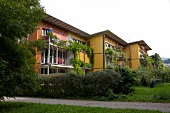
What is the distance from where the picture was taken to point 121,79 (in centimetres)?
1454

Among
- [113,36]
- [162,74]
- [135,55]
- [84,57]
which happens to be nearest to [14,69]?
[84,57]

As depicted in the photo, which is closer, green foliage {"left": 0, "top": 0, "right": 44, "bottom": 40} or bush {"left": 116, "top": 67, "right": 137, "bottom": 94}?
green foliage {"left": 0, "top": 0, "right": 44, "bottom": 40}

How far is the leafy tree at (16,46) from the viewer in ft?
26.9

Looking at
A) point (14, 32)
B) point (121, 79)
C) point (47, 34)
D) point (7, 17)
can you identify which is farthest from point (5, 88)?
point (47, 34)

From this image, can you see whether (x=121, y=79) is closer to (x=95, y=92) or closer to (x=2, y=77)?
(x=95, y=92)

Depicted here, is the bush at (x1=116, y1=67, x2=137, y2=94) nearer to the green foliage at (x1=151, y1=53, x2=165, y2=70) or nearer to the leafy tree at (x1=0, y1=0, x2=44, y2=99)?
the leafy tree at (x1=0, y1=0, x2=44, y2=99)

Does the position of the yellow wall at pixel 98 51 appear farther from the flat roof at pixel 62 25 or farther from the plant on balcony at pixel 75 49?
the plant on balcony at pixel 75 49

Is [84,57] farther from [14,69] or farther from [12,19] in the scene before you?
[12,19]

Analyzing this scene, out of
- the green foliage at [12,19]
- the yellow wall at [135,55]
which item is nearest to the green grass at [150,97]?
the green foliage at [12,19]

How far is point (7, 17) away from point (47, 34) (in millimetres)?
17427

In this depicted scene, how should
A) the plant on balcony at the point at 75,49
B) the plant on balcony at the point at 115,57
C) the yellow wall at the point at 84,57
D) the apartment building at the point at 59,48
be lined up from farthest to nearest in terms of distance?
the plant on balcony at the point at 115,57 → the yellow wall at the point at 84,57 → the plant on balcony at the point at 75,49 → the apartment building at the point at 59,48

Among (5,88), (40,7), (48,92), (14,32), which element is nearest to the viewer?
(14,32)

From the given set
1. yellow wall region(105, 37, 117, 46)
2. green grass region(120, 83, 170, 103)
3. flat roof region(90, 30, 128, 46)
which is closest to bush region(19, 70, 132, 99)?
green grass region(120, 83, 170, 103)

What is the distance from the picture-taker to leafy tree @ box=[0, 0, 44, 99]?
8203 millimetres
